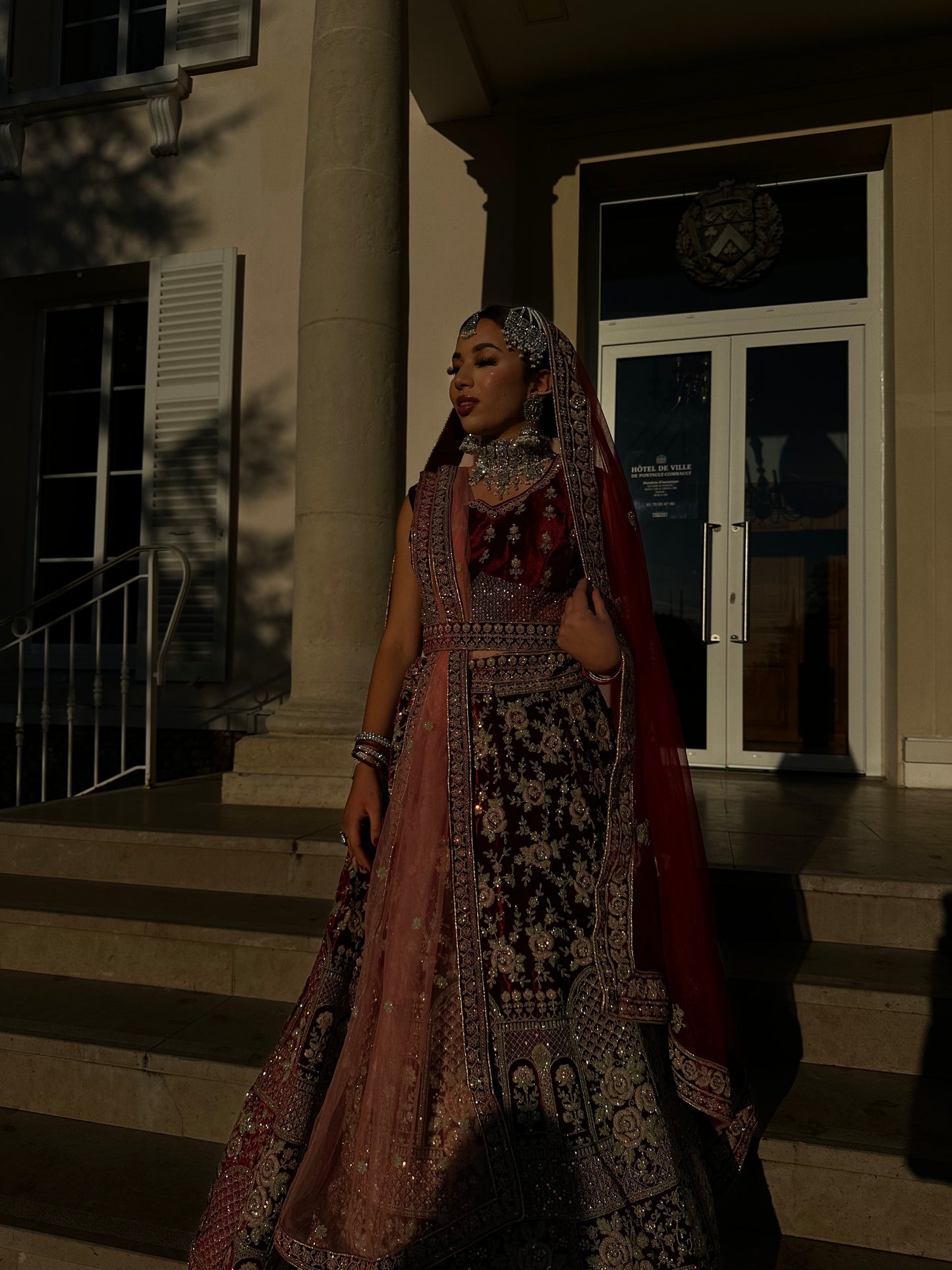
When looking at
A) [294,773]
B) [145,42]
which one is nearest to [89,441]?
[145,42]

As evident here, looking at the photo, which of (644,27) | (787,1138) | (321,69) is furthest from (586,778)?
(644,27)

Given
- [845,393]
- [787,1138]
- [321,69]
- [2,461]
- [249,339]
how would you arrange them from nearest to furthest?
[787,1138] → [321,69] → [845,393] → [249,339] → [2,461]

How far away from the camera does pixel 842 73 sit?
17.3 feet

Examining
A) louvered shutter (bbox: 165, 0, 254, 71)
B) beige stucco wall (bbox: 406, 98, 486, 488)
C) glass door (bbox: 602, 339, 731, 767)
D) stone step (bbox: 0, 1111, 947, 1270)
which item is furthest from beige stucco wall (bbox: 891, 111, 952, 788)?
louvered shutter (bbox: 165, 0, 254, 71)

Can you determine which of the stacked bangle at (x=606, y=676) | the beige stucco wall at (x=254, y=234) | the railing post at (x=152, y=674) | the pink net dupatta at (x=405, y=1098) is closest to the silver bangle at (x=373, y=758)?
the pink net dupatta at (x=405, y=1098)

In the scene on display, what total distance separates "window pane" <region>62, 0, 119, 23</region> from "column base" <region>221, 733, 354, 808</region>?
5.84 meters

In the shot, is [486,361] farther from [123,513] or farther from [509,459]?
[123,513]

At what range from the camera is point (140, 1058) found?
245 cm

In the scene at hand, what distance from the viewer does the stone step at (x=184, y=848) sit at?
129 inches

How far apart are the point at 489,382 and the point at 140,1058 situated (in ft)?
6.20

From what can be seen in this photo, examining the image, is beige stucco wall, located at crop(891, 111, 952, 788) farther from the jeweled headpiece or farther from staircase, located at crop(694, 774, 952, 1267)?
the jeweled headpiece

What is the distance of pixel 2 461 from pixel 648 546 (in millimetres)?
4616

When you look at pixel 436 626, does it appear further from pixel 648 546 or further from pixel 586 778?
pixel 648 546

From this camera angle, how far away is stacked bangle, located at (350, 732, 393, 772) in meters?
1.95
